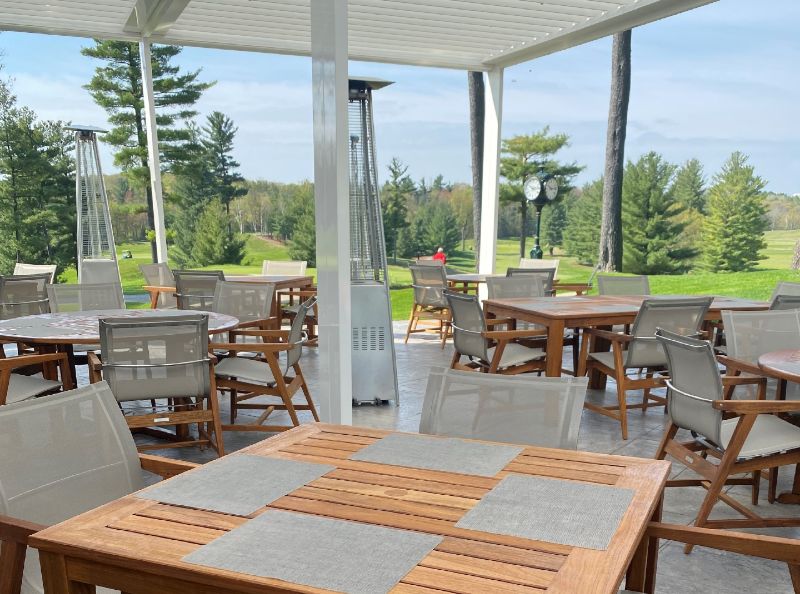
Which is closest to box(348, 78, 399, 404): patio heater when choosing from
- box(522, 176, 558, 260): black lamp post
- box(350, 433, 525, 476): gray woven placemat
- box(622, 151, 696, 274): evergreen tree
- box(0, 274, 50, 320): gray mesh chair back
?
box(0, 274, 50, 320): gray mesh chair back

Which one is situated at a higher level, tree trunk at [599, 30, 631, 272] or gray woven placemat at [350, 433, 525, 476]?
tree trunk at [599, 30, 631, 272]

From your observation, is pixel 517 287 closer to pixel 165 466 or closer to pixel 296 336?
pixel 296 336

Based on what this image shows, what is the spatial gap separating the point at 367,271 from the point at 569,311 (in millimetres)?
1508

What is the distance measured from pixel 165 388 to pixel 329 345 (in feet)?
2.77

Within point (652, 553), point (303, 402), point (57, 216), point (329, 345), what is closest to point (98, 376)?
point (329, 345)

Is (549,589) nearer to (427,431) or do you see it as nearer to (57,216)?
(427,431)

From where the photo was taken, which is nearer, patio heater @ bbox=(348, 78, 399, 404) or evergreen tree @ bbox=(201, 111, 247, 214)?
patio heater @ bbox=(348, 78, 399, 404)

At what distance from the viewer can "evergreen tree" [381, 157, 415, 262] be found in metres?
14.9

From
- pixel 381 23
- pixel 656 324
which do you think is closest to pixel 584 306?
pixel 656 324

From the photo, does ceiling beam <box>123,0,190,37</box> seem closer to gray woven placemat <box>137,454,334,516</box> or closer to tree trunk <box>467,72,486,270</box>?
gray woven placemat <box>137,454,334,516</box>

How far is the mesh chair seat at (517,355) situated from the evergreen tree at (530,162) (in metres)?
10.7

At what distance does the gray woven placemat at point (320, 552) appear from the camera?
3.84 ft

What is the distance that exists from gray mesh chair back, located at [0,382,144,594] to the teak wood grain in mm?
3227

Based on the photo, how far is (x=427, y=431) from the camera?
2203mm
